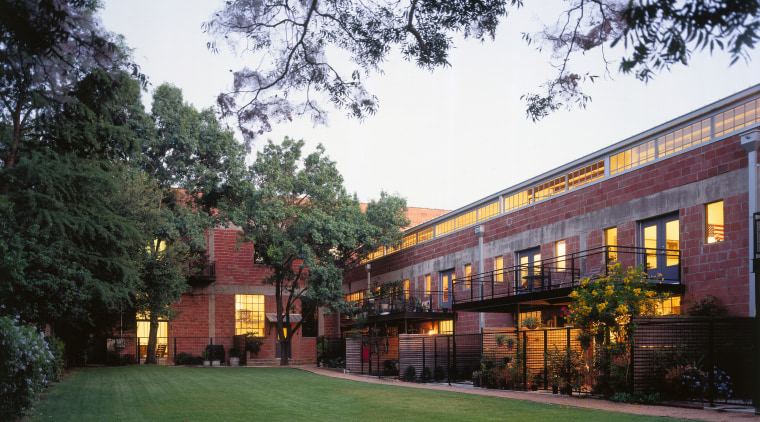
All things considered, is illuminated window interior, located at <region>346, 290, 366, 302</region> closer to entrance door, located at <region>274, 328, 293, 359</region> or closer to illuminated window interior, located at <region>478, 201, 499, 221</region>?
entrance door, located at <region>274, 328, 293, 359</region>

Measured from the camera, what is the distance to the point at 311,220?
116 ft

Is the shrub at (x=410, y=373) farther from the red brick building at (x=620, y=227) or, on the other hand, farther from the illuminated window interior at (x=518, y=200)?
the illuminated window interior at (x=518, y=200)

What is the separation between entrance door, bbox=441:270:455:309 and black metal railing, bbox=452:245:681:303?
1.14 meters

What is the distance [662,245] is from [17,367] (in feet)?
56.0

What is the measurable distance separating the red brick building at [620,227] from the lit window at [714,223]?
1.1 inches

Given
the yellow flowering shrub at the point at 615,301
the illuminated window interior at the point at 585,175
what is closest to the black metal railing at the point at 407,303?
the illuminated window interior at the point at 585,175

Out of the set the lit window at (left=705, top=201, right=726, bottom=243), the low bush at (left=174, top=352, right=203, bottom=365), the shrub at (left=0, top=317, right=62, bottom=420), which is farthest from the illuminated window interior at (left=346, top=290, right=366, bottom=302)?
the shrub at (left=0, top=317, right=62, bottom=420)

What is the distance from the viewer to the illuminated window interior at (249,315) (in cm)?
4400

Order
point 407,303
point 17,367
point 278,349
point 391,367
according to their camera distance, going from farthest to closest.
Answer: point 278,349
point 407,303
point 391,367
point 17,367

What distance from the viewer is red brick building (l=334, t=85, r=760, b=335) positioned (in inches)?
736

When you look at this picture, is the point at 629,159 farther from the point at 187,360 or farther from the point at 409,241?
the point at 187,360

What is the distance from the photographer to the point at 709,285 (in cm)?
1938

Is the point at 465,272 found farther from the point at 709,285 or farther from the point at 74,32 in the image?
the point at 74,32

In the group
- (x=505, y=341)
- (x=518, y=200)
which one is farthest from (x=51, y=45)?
(x=518, y=200)
